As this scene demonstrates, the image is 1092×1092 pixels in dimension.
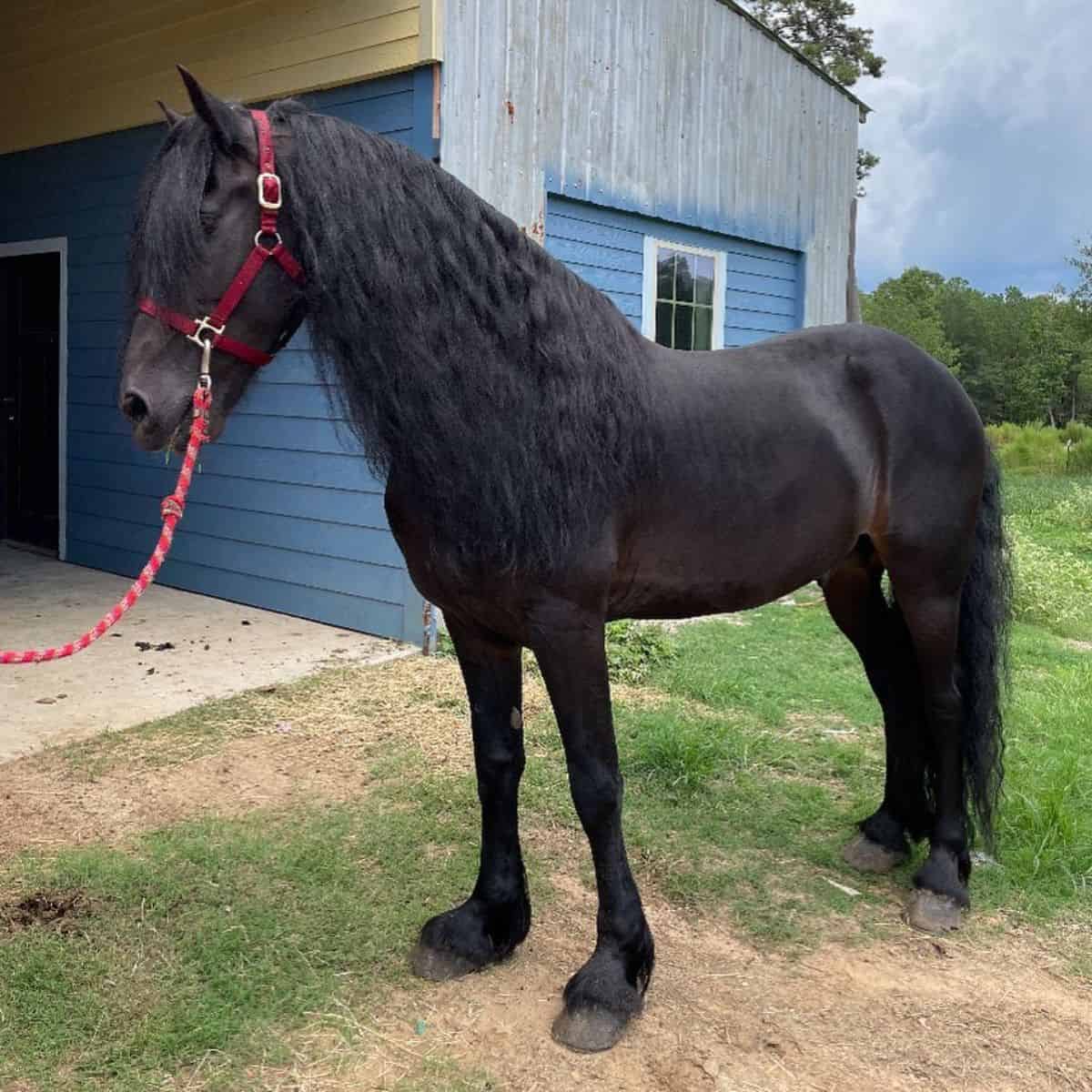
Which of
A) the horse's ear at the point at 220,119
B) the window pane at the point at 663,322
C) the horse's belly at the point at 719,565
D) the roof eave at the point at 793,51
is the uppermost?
the roof eave at the point at 793,51

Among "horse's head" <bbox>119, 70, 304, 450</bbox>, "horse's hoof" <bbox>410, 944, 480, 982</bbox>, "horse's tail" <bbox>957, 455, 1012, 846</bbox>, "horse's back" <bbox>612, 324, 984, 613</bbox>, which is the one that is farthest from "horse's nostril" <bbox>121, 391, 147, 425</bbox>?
"horse's tail" <bbox>957, 455, 1012, 846</bbox>

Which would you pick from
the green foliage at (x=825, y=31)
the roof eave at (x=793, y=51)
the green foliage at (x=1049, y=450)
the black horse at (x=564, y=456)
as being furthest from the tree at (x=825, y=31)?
the black horse at (x=564, y=456)

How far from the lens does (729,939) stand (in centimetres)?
253

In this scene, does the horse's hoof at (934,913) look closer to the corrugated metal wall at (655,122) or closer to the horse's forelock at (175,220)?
the horse's forelock at (175,220)

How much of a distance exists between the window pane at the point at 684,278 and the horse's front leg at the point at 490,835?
15.9ft

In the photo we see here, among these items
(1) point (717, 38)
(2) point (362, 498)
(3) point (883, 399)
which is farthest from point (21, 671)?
(1) point (717, 38)

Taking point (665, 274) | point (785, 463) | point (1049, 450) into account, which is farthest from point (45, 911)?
point (1049, 450)

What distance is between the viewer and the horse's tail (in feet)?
9.16

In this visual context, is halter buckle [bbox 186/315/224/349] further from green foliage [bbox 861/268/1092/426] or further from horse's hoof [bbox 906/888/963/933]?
green foliage [bbox 861/268/1092/426]

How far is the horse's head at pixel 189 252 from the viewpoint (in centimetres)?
170

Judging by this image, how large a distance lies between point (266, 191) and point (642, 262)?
4.91 meters

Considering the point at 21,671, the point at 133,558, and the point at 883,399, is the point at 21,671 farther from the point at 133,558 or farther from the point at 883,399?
the point at 883,399

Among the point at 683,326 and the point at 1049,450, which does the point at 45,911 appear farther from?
the point at 1049,450

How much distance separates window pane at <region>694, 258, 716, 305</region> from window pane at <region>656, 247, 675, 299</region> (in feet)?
0.93
